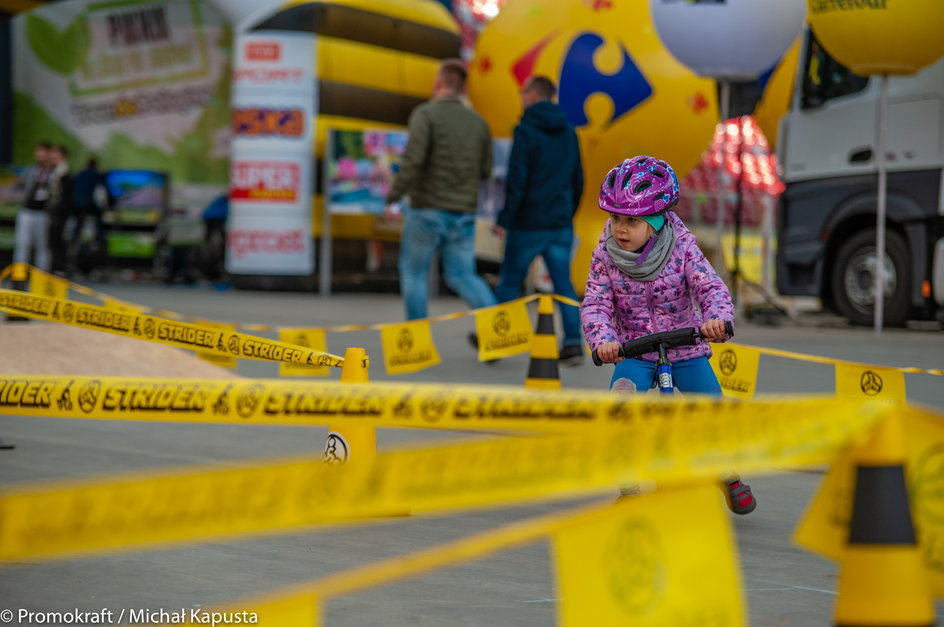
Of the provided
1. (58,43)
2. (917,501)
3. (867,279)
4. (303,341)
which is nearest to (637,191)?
(917,501)

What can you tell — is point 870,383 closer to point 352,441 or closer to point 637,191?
point 637,191

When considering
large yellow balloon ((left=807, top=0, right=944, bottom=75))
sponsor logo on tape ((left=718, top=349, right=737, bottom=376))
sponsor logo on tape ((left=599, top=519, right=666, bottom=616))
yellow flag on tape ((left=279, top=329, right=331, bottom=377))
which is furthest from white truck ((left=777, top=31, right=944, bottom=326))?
sponsor logo on tape ((left=599, top=519, right=666, bottom=616))

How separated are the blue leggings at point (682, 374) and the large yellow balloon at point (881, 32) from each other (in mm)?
8535

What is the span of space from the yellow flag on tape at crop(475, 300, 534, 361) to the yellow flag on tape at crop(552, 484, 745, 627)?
6.61 m

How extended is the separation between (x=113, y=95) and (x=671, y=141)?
531 inches

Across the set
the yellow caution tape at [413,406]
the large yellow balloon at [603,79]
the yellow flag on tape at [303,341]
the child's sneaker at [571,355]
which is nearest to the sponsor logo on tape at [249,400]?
the yellow caution tape at [413,406]

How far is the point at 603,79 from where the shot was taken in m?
15.6

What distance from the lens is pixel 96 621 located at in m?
4.08

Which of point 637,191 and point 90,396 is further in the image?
point 637,191

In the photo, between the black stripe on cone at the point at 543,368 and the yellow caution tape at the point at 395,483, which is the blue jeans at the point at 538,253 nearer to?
the black stripe on cone at the point at 543,368

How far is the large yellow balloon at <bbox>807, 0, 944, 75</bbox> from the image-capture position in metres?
13.0

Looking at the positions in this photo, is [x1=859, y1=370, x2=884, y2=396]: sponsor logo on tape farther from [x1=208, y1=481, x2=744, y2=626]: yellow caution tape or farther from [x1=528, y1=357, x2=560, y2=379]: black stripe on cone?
[x1=208, y1=481, x2=744, y2=626]: yellow caution tape

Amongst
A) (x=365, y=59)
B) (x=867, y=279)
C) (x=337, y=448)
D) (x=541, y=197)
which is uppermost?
(x=365, y=59)

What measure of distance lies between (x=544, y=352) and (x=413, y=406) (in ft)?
17.4
